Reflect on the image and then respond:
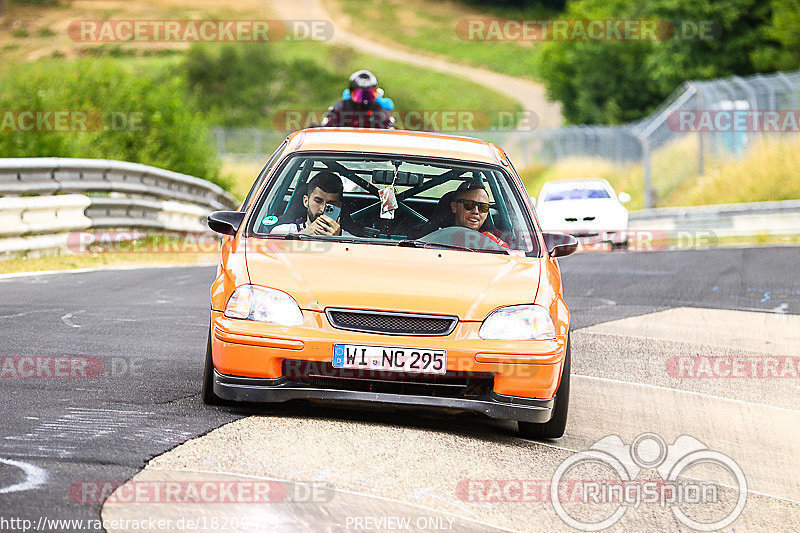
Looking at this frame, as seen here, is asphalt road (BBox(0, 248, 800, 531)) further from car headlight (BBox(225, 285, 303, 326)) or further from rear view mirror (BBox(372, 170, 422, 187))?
rear view mirror (BBox(372, 170, 422, 187))

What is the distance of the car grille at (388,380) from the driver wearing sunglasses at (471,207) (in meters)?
1.36

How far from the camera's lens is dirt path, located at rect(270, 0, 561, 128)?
10256 centimetres

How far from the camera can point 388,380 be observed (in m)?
6.34

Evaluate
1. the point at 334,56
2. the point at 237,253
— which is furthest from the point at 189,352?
the point at 334,56

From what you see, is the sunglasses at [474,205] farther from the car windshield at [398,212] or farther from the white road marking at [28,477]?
the white road marking at [28,477]

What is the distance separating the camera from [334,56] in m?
109

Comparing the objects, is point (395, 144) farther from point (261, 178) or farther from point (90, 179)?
point (90, 179)

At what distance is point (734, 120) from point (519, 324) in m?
28.3

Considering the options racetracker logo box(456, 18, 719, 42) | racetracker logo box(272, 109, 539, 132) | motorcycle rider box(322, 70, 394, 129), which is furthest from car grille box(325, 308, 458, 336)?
racetracker logo box(272, 109, 539, 132)

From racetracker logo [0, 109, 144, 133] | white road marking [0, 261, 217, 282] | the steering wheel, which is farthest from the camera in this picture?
racetracker logo [0, 109, 144, 133]

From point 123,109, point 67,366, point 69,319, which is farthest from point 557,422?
point 123,109

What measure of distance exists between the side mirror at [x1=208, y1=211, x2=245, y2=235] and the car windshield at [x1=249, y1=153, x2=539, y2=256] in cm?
9

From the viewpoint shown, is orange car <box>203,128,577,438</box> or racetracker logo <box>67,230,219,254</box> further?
racetracker logo <box>67,230,219,254</box>

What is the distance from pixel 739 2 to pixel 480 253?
173 feet
